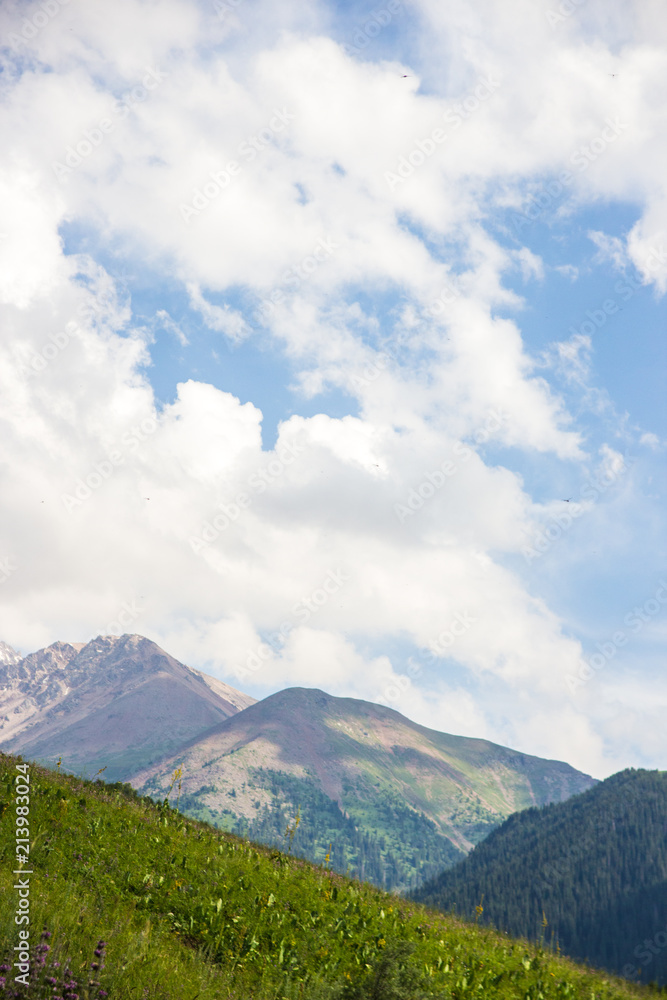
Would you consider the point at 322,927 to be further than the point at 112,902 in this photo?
Yes

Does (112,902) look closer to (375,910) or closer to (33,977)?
(33,977)

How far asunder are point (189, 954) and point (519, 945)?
10.6 m

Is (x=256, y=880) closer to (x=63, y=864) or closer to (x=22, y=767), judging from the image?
(x=63, y=864)

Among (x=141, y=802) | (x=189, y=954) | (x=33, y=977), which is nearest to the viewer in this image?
(x=33, y=977)

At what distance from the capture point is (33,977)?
6.65 meters

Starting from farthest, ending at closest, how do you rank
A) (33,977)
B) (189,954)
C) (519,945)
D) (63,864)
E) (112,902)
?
(519,945)
(63,864)
(112,902)
(189,954)
(33,977)

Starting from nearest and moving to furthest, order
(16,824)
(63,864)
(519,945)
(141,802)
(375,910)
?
(63,864)
(16,824)
(375,910)
(519,945)
(141,802)

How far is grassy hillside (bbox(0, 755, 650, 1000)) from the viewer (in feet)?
27.3

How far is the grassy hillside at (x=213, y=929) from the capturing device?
8328 millimetres

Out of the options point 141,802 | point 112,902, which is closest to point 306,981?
point 112,902

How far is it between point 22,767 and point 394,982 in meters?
13.6

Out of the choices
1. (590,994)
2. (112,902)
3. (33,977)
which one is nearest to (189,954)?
(112,902)

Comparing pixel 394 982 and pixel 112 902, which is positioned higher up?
pixel 394 982

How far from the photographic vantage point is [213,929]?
39.6ft
